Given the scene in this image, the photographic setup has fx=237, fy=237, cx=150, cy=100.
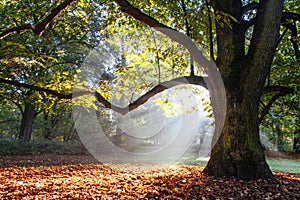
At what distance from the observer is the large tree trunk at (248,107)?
423 centimetres

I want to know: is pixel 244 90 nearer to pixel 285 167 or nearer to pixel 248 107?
pixel 248 107

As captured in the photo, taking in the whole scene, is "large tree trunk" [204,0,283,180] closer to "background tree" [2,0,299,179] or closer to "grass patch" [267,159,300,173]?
"background tree" [2,0,299,179]

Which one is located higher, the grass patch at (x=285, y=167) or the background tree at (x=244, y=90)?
the background tree at (x=244, y=90)

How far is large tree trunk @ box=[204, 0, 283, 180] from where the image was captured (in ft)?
13.9

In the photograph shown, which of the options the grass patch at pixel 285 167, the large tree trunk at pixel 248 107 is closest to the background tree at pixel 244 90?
the large tree trunk at pixel 248 107

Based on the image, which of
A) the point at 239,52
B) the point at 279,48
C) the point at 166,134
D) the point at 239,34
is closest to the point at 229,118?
the point at 239,52

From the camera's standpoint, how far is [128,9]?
4383mm

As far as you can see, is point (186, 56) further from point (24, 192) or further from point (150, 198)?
point (24, 192)

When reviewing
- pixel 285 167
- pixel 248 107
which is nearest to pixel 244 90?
pixel 248 107

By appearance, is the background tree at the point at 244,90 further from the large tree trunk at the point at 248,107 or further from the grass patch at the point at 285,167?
the grass patch at the point at 285,167

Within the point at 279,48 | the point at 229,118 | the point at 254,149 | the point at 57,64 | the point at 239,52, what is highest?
the point at 57,64

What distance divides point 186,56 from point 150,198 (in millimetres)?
5187

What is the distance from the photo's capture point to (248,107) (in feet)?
14.2

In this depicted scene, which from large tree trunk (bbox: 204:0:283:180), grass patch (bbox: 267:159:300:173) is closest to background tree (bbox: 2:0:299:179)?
large tree trunk (bbox: 204:0:283:180)
